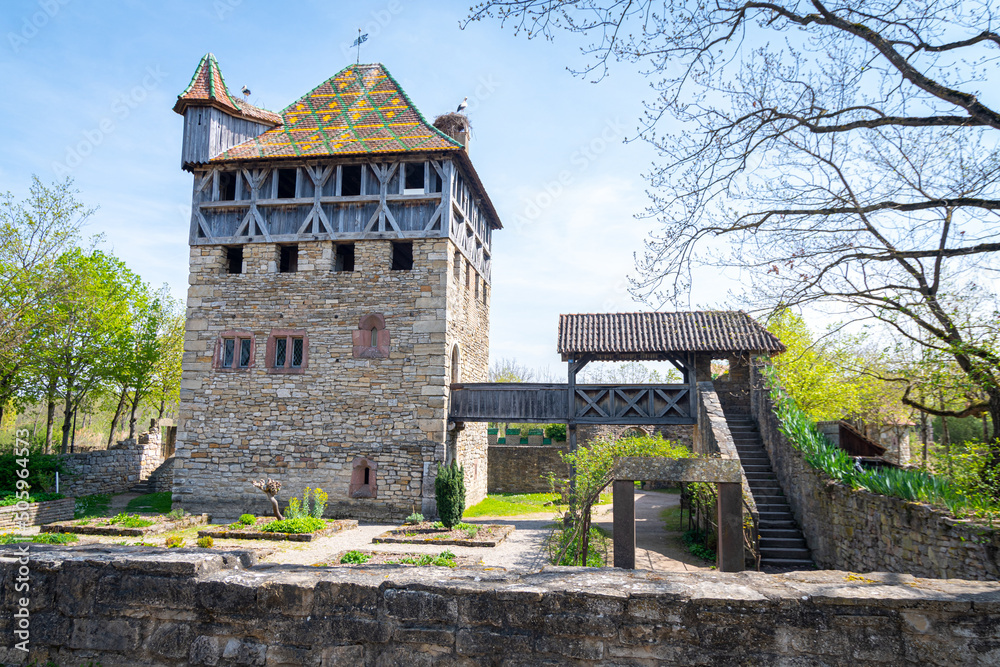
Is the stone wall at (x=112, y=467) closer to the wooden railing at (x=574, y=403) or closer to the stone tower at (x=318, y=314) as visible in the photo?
the stone tower at (x=318, y=314)

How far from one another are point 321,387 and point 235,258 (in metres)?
4.80

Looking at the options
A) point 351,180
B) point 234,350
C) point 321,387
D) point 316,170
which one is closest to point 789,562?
point 321,387

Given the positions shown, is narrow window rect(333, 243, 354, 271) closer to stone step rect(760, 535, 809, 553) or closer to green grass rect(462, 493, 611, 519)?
green grass rect(462, 493, 611, 519)

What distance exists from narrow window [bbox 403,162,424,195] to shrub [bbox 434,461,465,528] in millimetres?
7488

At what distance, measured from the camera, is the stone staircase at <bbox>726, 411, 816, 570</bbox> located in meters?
10.6

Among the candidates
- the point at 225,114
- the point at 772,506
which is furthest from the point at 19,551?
the point at 225,114

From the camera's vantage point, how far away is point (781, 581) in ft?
10.7

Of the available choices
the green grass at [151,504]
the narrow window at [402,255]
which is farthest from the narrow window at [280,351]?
the green grass at [151,504]

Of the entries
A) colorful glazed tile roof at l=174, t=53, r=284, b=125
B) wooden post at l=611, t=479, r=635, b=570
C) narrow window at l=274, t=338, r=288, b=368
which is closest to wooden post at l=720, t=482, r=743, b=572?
wooden post at l=611, t=479, r=635, b=570

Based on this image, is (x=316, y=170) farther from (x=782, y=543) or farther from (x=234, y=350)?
(x=782, y=543)

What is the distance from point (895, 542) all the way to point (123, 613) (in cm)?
844

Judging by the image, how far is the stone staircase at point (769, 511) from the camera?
1063cm

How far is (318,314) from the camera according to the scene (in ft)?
51.1

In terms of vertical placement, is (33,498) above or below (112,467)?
below
